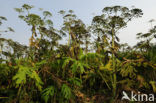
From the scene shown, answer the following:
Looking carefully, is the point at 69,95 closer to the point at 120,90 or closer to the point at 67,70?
the point at 67,70

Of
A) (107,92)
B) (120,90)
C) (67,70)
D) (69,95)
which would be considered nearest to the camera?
(69,95)

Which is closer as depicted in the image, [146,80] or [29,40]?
[146,80]

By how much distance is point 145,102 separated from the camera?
3236 millimetres

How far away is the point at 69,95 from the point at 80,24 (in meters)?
2.86

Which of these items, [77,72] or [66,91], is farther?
[77,72]

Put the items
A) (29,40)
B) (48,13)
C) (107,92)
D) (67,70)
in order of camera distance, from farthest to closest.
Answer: (48,13)
(29,40)
(107,92)
(67,70)

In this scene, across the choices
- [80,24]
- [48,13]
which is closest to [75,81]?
[80,24]

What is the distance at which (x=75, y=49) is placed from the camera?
3211mm

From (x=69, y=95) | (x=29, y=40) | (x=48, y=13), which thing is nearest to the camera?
(x=69, y=95)

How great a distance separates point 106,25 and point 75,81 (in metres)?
1.83

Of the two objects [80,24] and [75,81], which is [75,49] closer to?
[75,81]

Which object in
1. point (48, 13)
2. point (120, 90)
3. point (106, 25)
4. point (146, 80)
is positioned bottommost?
point (120, 90)

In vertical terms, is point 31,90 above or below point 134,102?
above

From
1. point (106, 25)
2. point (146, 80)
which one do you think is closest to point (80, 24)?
point (106, 25)
